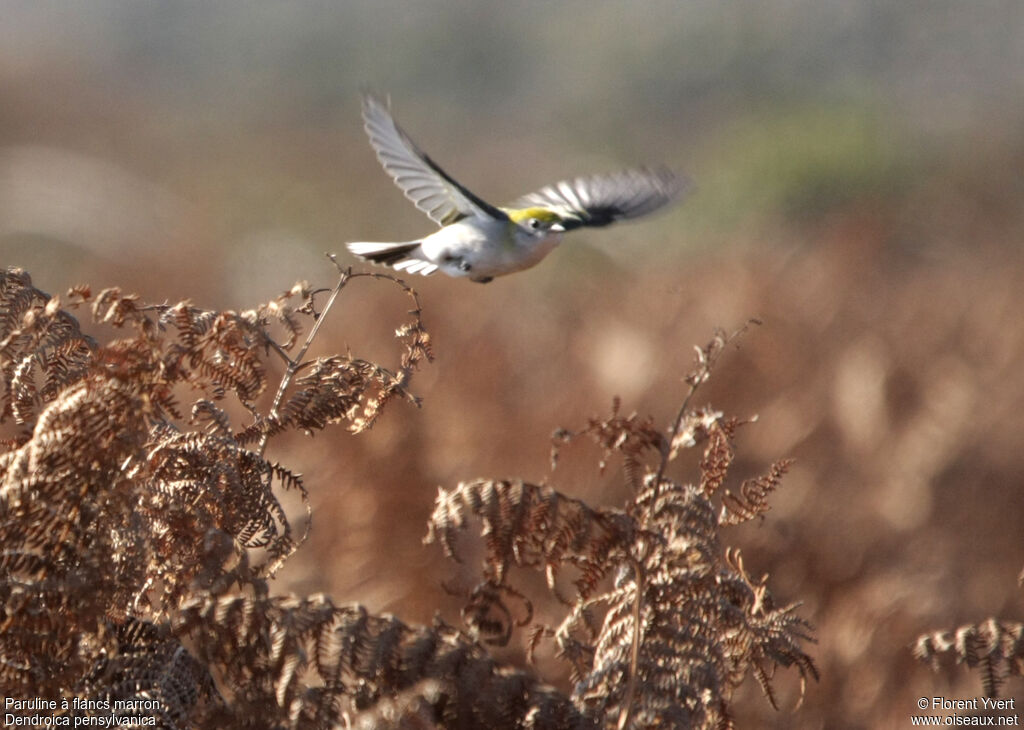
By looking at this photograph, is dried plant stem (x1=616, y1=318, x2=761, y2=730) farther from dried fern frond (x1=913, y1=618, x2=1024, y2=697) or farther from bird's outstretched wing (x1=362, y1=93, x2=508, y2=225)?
bird's outstretched wing (x1=362, y1=93, x2=508, y2=225)

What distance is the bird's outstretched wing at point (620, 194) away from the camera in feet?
16.3

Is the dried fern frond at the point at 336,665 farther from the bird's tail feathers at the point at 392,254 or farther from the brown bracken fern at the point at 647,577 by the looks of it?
the bird's tail feathers at the point at 392,254

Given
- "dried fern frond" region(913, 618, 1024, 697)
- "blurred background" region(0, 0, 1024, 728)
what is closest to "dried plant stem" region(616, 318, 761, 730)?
"dried fern frond" region(913, 618, 1024, 697)

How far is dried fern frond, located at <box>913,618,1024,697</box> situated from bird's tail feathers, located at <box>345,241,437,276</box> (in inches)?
84.0

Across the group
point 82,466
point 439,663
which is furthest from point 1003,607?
point 82,466

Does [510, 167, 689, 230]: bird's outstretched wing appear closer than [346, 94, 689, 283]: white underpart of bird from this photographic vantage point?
No

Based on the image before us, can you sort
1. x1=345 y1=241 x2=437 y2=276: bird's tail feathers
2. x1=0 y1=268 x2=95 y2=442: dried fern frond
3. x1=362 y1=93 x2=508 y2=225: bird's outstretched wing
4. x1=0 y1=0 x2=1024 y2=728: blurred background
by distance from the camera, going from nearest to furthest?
1. x1=0 y1=268 x2=95 y2=442: dried fern frond
2. x1=362 y1=93 x2=508 y2=225: bird's outstretched wing
3. x1=345 y1=241 x2=437 y2=276: bird's tail feathers
4. x1=0 y1=0 x2=1024 y2=728: blurred background

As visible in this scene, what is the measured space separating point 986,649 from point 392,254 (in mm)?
2548

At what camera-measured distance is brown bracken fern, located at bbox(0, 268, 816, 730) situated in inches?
109

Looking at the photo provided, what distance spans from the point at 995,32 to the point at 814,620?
47898 millimetres

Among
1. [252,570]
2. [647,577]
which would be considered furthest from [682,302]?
[252,570]

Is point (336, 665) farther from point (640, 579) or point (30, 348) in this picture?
point (30, 348)

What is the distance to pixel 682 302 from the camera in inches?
325

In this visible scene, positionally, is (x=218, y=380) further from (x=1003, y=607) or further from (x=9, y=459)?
(x=1003, y=607)
